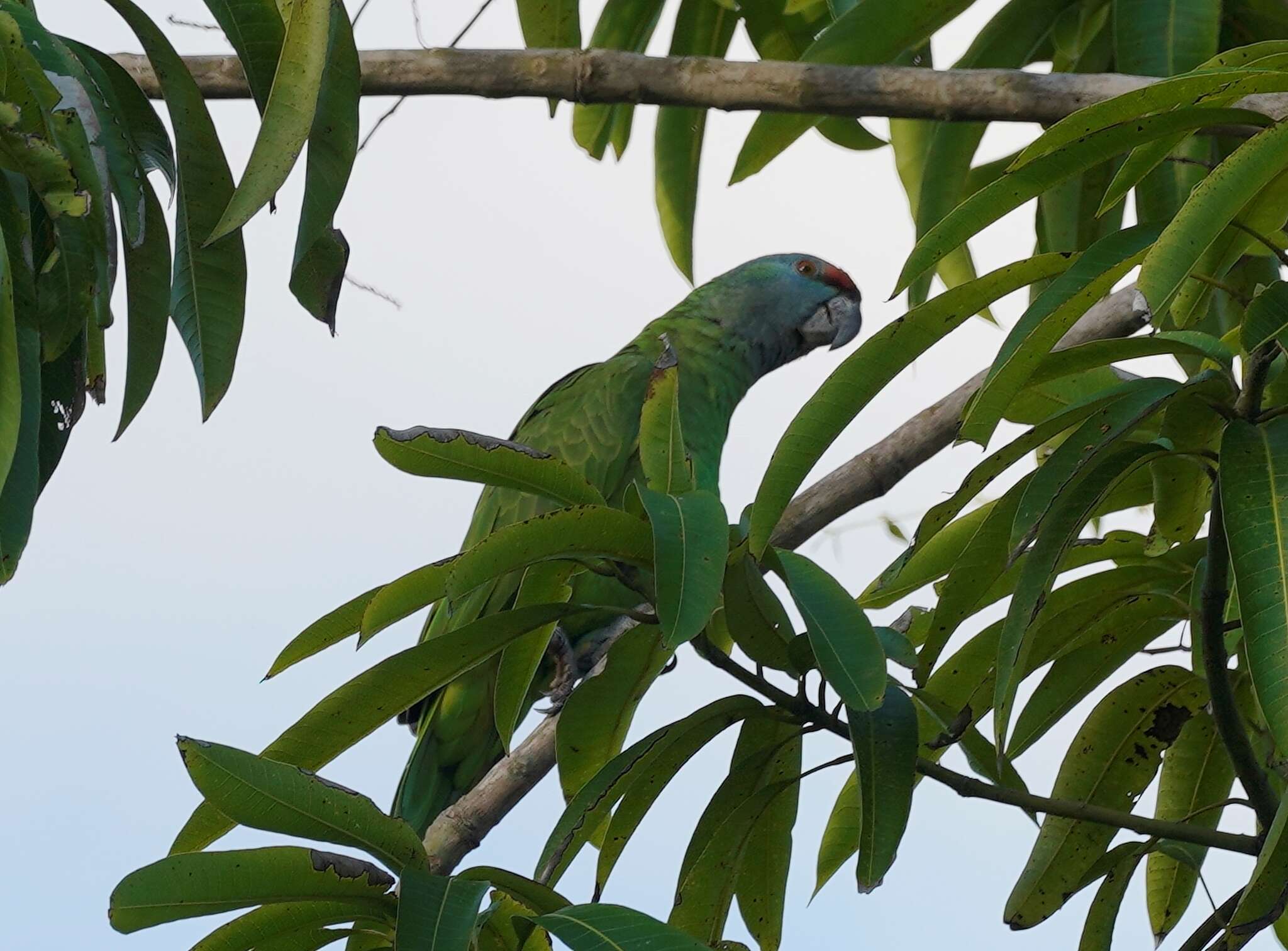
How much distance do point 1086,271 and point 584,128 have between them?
1.45 m

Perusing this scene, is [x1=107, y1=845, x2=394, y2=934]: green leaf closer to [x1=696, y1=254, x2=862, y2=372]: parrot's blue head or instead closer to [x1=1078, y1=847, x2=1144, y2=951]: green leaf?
[x1=1078, y1=847, x2=1144, y2=951]: green leaf

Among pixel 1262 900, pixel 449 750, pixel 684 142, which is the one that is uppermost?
pixel 684 142

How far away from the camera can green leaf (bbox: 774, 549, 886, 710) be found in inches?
38.5

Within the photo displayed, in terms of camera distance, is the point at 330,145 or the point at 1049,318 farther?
→ the point at 330,145

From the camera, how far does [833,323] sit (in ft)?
10.3

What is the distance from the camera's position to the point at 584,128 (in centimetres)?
235

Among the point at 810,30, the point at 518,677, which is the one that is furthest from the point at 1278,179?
the point at 810,30

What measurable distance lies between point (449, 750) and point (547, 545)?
1397mm

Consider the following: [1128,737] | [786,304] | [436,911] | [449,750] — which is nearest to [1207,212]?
[1128,737]

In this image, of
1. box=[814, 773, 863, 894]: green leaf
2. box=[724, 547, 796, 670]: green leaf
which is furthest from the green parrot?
box=[724, 547, 796, 670]: green leaf

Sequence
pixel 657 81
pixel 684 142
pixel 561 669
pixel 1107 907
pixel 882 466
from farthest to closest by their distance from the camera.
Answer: pixel 684 142
pixel 561 669
pixel 882 466
pixel 657 81
pixel 1107 907

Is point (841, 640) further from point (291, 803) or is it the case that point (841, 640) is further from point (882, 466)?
point (882, 466)

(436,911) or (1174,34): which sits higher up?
(1174,34)

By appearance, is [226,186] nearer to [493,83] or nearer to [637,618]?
[493,83]
